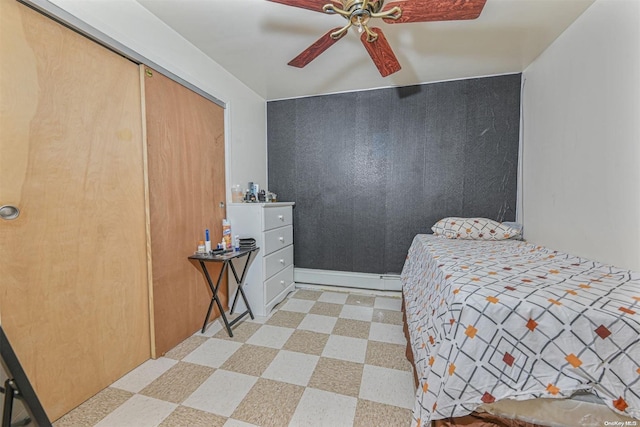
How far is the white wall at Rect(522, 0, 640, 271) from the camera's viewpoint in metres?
1.31

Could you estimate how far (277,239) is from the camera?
2.58 m

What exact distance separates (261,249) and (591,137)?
2496mm

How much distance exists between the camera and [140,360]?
1629mm

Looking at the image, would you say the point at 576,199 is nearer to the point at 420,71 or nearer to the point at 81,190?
the point at 420,71

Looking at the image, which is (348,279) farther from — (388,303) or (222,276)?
(222,276)

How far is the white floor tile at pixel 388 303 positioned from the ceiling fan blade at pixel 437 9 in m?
2.29

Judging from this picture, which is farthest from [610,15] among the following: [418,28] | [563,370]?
A: [563,370]

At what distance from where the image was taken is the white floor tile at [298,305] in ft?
8.11

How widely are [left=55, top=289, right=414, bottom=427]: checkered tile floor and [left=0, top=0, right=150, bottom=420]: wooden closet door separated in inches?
10.3

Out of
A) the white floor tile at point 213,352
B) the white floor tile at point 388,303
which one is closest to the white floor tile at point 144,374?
the white floor tile at point 213,352

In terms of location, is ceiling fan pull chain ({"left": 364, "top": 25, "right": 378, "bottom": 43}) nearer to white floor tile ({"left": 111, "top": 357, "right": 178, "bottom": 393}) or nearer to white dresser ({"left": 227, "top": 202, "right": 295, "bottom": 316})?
white dresser ({"left": 227, "top": 202, "right": 295, "bottom": 316})

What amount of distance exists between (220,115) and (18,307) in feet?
6.04

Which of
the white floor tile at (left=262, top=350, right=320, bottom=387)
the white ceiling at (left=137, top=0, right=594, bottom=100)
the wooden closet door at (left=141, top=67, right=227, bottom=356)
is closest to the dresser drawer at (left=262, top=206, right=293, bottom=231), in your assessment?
the wooden closet door at (left=141, top=67, right=227, bottom=356)

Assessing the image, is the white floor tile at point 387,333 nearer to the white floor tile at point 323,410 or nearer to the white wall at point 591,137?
the white floor tile at point 323,410
